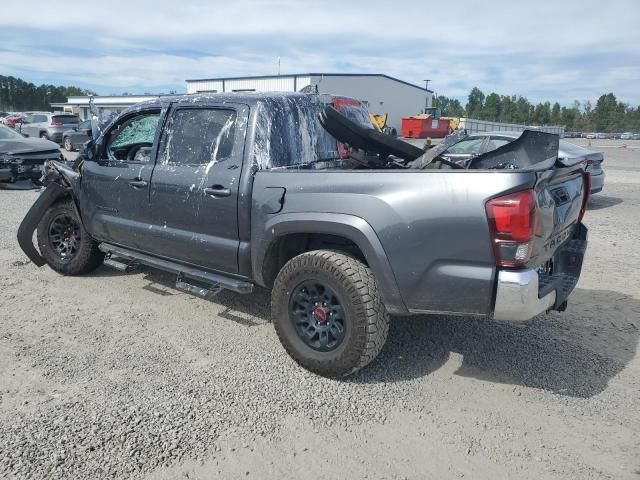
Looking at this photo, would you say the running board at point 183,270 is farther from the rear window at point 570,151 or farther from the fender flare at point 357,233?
the rear window at point 570,151

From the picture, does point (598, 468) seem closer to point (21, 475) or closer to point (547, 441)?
point (547, 441)

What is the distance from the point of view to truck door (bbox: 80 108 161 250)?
4402 millimetres

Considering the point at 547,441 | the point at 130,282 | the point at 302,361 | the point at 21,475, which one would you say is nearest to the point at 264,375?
the point at 302,361

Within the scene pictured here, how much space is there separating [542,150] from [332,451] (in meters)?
2.48

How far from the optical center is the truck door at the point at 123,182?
4.40 m

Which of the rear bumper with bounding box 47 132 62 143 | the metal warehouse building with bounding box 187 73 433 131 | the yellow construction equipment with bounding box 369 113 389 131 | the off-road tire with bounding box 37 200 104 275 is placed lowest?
the off-road tire with bounding box 37 200 104 275

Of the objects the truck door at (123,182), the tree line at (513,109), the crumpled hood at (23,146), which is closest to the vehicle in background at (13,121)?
the crumpled hood at (23,146)

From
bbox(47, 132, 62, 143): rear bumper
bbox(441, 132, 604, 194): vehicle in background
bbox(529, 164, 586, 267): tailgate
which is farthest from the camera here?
bbox(47, 132, 62, 143): rear bumper

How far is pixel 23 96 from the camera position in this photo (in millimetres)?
118062

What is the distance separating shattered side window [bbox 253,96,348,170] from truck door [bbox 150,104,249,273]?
0.16 meters

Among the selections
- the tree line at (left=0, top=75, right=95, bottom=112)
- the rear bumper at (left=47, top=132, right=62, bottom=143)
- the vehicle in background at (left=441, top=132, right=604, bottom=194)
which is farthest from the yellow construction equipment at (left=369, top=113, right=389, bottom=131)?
the tree line at (left=0, top=75, right=95, bottom=112)

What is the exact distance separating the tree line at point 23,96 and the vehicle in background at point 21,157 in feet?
390

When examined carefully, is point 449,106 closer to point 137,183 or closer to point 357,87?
point 357,87

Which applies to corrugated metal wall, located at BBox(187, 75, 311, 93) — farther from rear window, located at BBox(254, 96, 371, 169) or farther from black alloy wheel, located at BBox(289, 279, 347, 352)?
black alloy wheel, located at BBox(289, 279, 347, 352)
